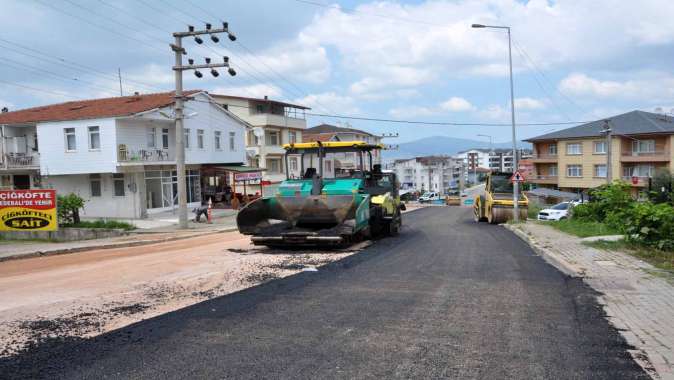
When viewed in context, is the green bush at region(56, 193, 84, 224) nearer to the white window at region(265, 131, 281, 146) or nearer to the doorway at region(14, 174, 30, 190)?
the doorway at region(14, 174, 30, 190)

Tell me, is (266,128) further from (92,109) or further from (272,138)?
(92,109)

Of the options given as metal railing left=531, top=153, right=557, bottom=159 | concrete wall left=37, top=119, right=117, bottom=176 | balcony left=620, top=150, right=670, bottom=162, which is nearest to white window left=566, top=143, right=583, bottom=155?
metal railing left=531, top=153, right=557, bottom=159

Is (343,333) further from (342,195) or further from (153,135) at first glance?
(153,135)

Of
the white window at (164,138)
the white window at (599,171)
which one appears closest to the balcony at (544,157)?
the white window at (599,171)

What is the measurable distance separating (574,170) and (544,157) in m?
5.02

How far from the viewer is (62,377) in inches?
188

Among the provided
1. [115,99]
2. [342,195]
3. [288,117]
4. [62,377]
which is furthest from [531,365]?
[288,117]

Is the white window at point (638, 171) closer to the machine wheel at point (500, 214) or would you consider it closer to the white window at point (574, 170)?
the white window at point (574, 170)

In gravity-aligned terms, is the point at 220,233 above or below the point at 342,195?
below

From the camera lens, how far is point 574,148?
6047 centimetres

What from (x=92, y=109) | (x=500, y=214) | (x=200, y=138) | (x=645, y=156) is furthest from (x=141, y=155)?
(x=645, y=156)

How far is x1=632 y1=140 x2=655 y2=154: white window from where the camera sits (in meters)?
55.0

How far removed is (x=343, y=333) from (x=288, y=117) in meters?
51.7

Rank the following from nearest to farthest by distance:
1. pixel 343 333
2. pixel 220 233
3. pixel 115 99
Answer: pixel 343 333 < pixel 220 233 < pixel 115 99
